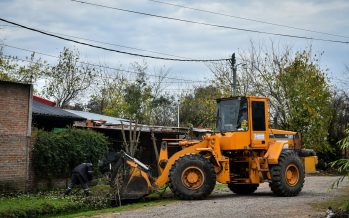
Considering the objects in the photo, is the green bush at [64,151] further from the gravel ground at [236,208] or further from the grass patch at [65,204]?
the gravel ground at [236,208]

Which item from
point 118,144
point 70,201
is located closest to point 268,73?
point 118,144

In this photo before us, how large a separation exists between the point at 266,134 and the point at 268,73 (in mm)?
20934

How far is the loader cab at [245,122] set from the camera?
54.1ft

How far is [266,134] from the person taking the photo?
55.4 feet

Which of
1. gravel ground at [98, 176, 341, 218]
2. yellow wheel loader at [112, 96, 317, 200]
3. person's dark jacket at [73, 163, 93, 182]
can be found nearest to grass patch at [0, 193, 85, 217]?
person's dark jacket at [73, 163, 93, 182]

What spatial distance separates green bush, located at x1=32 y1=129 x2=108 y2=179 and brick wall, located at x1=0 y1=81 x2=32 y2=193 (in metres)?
0.67

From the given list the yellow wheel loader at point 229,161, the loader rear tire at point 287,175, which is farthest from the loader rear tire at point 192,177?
the loader rear tire at point 287,175

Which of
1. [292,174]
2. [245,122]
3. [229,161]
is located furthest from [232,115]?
[292,174]

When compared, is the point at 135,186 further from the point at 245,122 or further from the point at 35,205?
the point at 245,122

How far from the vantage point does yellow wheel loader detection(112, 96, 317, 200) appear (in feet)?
50.7

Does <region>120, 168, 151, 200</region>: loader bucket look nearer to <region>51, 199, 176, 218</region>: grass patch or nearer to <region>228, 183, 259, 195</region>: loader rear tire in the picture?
<region>51, 199, 176, 218</region>: grass patch

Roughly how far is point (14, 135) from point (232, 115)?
319 inches

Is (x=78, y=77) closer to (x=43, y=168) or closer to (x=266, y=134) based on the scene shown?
(x=43, y=168)

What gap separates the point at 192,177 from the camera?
51.0 feet
